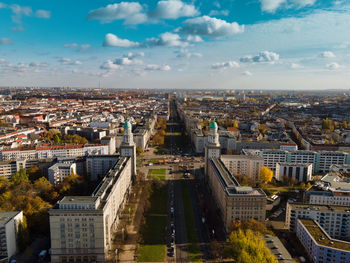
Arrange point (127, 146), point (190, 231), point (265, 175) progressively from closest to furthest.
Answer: point (190, 231) < point (265, 175) < point (127, 146)

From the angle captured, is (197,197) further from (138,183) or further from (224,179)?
(138,183)

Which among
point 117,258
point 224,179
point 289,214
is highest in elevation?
point 224,179

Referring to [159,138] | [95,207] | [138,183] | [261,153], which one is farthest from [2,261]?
[159,138]

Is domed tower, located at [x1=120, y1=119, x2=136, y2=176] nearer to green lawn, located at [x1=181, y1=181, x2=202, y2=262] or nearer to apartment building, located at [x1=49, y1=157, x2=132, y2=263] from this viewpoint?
green lawn, located at [x1=181, y1=181, x2=202, y2=262]

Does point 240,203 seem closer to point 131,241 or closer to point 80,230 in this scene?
point 131,241

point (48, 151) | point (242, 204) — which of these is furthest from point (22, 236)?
point (48, 151)

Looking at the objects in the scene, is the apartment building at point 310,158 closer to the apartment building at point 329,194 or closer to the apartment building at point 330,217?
the apartment building at point 329,194
